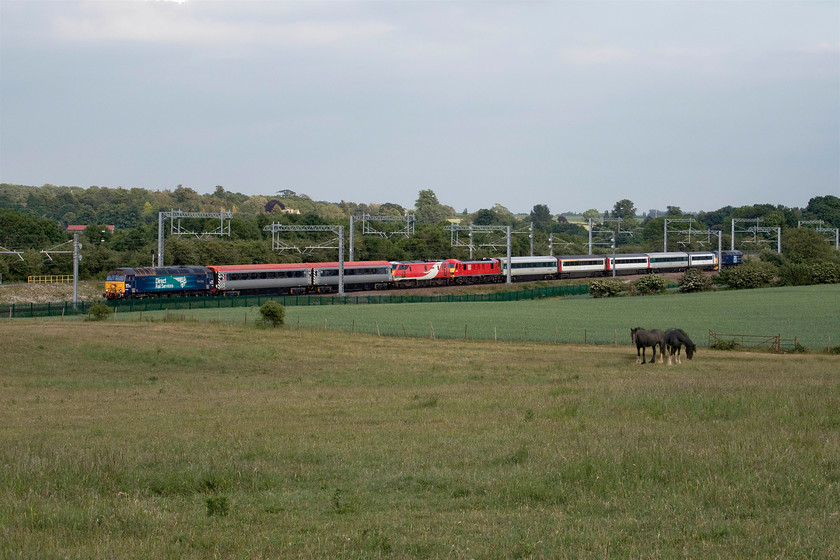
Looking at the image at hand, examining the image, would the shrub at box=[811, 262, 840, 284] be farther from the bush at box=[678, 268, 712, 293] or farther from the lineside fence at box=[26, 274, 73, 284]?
the lineside fence at box=[26, 274, 73, 284]

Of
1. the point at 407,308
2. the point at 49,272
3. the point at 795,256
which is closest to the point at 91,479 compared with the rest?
the point at 407,308

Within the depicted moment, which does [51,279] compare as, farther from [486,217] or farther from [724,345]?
[486,217]

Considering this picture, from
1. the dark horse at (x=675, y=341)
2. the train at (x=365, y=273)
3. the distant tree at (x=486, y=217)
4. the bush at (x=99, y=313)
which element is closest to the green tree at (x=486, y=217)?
the distant tree at (x=486, y=217)

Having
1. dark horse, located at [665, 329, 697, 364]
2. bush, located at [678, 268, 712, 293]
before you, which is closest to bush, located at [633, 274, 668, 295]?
bush, located at [678, 268, 712, 293]

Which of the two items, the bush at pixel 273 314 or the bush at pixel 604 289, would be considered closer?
the bush at pixel 273 314

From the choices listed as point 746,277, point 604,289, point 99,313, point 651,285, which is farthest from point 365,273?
point 746,277

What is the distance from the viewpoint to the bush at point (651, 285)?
284 feet

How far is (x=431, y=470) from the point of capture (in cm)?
1181

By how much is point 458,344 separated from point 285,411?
2203 centimetres

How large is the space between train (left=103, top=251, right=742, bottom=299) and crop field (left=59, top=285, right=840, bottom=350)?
9339 millimetres

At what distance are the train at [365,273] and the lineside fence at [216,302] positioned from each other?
3.29 metres

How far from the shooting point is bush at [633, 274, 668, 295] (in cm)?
8650

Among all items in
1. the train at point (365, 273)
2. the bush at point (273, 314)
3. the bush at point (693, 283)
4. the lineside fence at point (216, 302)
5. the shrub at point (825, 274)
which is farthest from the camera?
the shrub at point (825, 274)

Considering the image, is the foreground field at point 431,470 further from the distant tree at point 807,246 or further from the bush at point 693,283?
the distant tree at point 807,246
